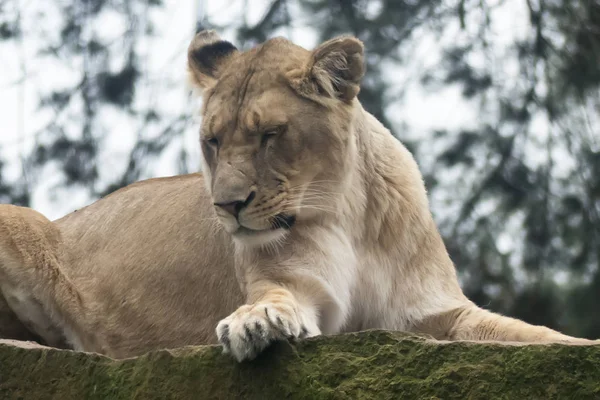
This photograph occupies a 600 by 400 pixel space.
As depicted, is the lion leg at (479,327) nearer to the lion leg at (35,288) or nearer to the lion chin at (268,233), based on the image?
the lion chin at (268,233)

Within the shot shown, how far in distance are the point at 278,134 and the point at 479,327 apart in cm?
105

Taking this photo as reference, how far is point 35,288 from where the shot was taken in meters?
4.66

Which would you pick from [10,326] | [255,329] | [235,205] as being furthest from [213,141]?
[10,326]

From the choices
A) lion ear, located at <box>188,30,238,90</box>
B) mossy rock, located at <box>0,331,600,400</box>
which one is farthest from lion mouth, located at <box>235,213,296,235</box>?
lion ear, located at <box>188,30,238,90</box>

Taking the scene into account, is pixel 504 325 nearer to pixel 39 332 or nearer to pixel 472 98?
pixel 39 332

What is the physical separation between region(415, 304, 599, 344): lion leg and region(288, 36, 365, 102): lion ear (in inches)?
37.6

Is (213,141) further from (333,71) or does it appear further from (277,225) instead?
(333,71)

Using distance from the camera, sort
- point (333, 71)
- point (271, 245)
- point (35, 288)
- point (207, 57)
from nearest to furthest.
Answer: point (271, 245) < point (333, 71) < point (207, 57) < point (35, 288)

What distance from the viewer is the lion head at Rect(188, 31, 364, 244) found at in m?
3.68

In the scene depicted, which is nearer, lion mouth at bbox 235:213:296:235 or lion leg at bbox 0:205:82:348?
lion mouth at bbox 235:213:296:235

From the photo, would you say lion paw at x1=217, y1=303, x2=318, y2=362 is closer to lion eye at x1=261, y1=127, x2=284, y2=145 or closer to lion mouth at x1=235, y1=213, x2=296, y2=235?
lion mouth at x1=235, y1=213, x2=296, y2=235

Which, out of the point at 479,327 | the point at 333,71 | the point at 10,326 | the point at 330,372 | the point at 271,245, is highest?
the point at 333,71

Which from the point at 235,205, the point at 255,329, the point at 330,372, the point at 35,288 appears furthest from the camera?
the point at 35,288

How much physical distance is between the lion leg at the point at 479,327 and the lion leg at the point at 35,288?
1678mm
